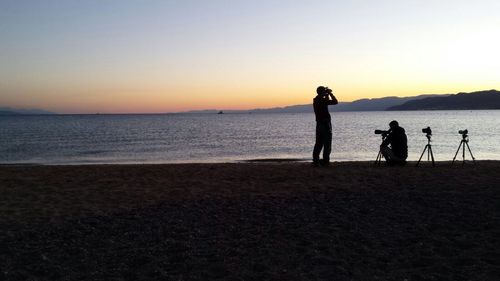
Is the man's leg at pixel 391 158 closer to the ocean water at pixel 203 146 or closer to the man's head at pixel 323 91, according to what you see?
the man's head at pixel 323 91

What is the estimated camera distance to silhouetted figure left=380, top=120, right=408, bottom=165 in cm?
1500

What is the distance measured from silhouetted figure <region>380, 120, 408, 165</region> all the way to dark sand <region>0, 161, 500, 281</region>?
3.01 meters

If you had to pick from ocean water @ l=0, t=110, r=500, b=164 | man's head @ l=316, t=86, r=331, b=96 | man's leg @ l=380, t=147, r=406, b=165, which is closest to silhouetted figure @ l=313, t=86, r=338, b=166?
man's head @ l=316, t=86, r=331, b=96

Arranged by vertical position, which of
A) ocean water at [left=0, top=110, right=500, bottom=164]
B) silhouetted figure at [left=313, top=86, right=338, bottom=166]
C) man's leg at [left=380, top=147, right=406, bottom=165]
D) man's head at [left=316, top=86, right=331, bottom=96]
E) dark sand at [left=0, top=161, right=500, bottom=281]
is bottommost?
ocean water at [left=0, top=110, right=500, bottom=164]

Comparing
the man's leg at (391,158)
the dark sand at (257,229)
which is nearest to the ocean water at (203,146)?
the man's leg at (391,158)

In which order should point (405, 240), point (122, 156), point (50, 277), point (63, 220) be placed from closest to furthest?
point (50, 277) → point (405, 240) → point (63, 220) → point (122, 156)

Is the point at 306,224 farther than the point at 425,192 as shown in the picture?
No

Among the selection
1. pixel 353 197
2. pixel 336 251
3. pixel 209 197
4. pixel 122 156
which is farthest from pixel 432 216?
pixel 122 156

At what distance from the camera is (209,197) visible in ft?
32.6

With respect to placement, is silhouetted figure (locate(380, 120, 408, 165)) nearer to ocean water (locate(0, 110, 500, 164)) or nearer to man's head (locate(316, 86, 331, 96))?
man's head (locate(316, 86, 331, 96))

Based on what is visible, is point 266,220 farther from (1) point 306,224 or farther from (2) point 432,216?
(2) point 432,216

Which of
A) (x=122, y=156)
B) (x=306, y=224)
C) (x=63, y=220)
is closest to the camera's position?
(x=306, y=224)

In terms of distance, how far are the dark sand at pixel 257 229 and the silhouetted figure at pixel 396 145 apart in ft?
9.89

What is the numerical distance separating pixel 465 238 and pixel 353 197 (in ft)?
10.5
